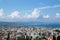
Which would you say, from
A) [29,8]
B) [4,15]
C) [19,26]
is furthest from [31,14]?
[4,15]

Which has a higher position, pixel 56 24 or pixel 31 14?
pixel 31 14

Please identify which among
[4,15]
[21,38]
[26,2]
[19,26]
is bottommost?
[21,38]

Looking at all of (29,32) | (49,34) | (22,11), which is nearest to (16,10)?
(22,11)

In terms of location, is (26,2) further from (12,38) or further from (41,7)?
(12,38)

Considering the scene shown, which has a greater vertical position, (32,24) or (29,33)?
(32,24)

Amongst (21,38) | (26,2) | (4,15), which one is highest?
(26,2)

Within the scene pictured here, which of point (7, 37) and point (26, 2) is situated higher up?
point (26, 2)

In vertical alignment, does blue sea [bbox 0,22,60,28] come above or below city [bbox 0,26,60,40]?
above

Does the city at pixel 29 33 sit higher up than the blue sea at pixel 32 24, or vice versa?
the blue sea at pixel 32 24

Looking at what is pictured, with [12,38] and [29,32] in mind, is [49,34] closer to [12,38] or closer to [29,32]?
[29,32]
